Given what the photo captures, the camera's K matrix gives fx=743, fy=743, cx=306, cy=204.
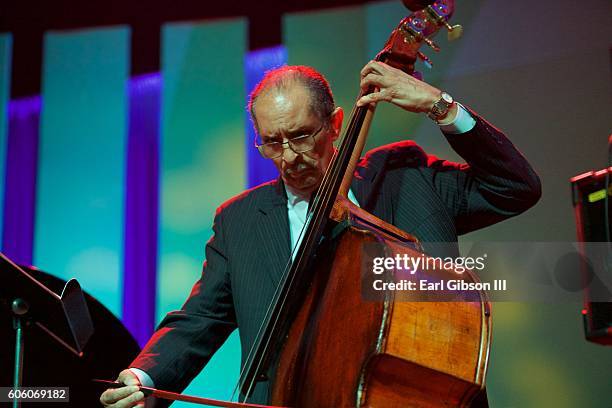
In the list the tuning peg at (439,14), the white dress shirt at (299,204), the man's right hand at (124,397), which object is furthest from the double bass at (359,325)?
the man's right hand at (124,397)

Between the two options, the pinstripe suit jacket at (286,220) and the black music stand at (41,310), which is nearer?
the black music stand at (41,310)

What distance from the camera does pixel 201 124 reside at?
3.49m

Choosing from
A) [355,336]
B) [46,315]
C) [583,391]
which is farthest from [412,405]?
[583,391]

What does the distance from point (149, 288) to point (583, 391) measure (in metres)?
1.89

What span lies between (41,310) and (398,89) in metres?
1.00

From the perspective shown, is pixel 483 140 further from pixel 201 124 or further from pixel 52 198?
pixel 52 198

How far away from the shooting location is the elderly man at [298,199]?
186 cm

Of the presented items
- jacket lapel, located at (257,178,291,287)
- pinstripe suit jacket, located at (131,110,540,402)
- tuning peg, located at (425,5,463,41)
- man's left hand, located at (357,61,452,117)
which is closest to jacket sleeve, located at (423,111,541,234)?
pinstripe suit jacket, located at (131,110,540,402)

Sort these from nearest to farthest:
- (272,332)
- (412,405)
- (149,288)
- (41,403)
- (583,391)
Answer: (412,405), (272,332), (41,403), (583,391), (149,288)

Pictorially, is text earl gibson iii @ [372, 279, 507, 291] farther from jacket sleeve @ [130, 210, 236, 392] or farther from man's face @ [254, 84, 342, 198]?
jacket sleeve @ [130, 210, 236, 392]

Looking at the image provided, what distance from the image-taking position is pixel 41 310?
179 cm

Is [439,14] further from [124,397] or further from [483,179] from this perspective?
[124,397]

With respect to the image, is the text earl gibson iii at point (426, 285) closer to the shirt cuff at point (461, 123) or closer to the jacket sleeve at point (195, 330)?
the shirt cuff at point (461, 123)

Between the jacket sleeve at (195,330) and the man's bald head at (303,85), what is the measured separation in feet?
1.45
